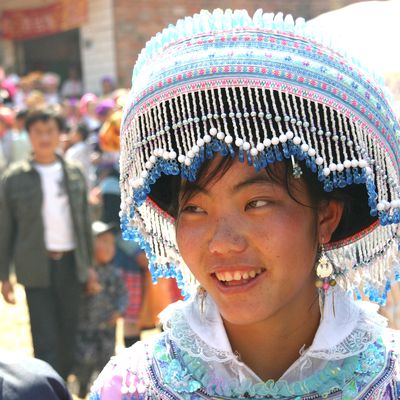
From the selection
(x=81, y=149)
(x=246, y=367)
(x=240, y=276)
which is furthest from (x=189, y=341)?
(x=81, y=149)

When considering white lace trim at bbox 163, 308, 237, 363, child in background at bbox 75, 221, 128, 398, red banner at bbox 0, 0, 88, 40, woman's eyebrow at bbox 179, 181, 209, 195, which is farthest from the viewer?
red banner at bbox 0, 0, 88, 40

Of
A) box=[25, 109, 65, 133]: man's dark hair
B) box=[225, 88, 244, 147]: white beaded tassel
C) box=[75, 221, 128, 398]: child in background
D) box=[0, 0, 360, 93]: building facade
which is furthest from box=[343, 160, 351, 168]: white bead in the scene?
box=[0, 0, 360, 93]: building facade

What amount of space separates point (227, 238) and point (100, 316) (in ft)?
12.3

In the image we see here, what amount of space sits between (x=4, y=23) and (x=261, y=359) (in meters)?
17.0

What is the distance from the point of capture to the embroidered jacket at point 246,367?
1661 millimetres

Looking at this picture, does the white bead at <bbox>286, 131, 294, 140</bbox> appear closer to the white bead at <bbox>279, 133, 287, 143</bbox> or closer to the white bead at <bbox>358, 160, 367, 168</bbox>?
the white bead at <bbox>279, 133, 287, 143</bbox>

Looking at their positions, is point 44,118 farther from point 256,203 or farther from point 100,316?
point 256,203

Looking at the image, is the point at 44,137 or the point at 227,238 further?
the point at 44,137

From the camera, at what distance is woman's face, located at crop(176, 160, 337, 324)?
1562 millimetres

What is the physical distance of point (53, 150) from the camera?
5.01 metres

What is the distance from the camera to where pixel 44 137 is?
5.02 metres

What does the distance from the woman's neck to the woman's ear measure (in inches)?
6.2

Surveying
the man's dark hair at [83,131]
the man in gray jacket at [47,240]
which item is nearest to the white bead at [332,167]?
the man in gray jacket at [47,240]

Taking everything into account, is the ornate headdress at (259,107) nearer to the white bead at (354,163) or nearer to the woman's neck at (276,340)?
the white bead at (354,163)
